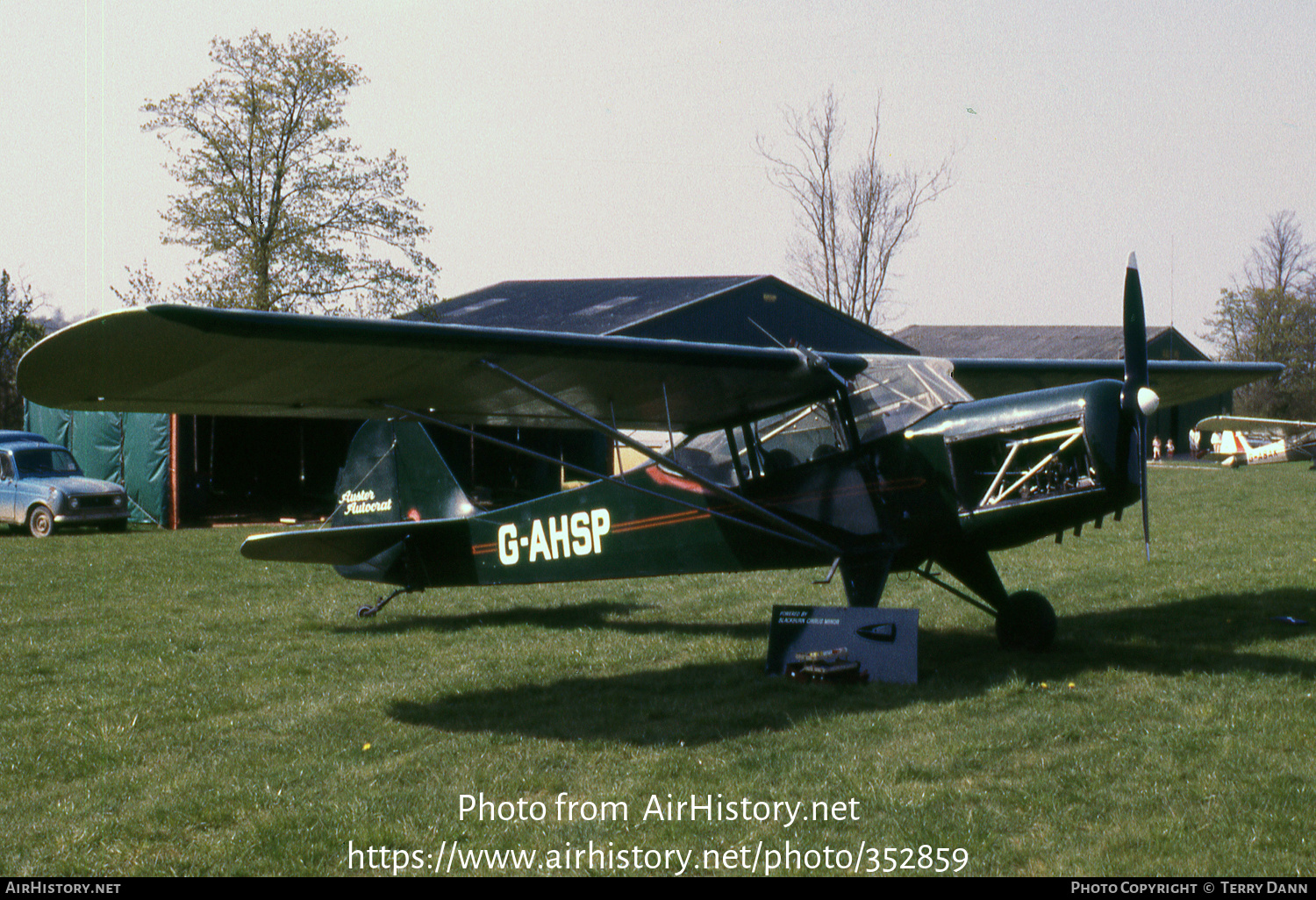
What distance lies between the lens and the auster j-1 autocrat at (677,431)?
18.7 feet

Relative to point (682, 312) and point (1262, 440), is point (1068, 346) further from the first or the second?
point (682, 312)

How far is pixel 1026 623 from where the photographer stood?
740 centimetres

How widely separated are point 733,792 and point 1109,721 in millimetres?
2346

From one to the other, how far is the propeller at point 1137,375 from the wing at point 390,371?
6.03 ft

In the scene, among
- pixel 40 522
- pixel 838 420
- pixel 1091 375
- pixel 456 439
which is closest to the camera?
pixel 838 420

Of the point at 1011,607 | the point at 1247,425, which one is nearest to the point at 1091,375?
the point at 1011,607

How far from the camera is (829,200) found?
42094 millimetres

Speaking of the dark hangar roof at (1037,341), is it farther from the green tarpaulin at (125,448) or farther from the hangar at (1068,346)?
the green tarpaulin at (125,448)

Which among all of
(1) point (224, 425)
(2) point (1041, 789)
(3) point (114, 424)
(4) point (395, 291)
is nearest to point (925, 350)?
(4) point (395, 291)

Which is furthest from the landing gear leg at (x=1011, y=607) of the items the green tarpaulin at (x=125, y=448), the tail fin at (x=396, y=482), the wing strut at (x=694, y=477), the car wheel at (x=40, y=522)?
the car wheel at (x=40, y=522)

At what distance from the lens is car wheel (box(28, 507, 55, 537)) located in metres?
19.9

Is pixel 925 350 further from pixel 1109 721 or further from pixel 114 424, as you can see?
pixel 1109 721

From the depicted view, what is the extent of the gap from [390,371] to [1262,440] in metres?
38.5

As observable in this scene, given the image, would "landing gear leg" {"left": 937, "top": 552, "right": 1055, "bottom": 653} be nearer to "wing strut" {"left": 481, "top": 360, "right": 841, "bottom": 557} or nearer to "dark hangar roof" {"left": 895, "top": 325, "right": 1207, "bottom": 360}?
"wing strut" {"left": 481, "top": 360, "right": 841, "bottom": 557}
